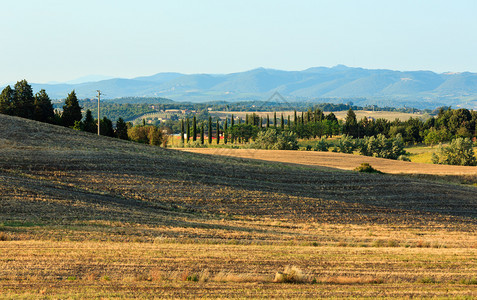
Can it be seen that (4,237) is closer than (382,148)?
Yes

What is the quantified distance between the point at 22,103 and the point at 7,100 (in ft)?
7.56

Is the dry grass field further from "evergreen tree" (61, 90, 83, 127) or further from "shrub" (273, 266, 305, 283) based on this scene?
"evergreen tree" (61, 90, 83, 127)

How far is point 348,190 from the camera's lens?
1625 inches

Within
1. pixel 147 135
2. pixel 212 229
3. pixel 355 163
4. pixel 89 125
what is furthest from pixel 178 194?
pixel 147 135

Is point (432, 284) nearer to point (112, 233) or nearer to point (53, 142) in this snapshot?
point (112, 233)

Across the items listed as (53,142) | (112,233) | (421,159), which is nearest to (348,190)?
(112,233)

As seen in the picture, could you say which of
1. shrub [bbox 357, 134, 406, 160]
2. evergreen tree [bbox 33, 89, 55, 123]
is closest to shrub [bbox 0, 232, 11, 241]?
evergreen tree [bbox 33, 89, 55, 123]

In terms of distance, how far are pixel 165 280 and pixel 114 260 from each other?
3.01 meters

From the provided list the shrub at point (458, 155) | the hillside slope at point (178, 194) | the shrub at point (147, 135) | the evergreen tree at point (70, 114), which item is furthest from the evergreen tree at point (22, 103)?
the shrub at point (458, 155)

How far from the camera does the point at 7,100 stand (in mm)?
76125

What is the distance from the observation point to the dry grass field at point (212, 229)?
49.1ft

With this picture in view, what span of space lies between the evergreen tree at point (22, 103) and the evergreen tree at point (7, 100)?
461 mm

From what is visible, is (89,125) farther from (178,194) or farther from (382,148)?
(382,148)

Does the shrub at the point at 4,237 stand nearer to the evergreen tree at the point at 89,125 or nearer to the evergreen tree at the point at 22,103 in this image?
the evergreen tree at the point at 89,125
